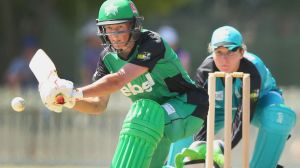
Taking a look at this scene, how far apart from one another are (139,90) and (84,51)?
7642mm

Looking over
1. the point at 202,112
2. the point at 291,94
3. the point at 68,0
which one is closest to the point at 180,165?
the point at 202,112

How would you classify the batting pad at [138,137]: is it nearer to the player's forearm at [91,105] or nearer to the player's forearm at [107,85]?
the player's forearm at [107,85]

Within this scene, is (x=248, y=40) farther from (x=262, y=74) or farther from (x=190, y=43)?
(x=262, y=74)

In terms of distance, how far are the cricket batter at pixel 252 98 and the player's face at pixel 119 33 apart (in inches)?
44.1

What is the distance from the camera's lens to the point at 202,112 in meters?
5.91

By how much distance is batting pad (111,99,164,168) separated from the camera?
17.2 ft

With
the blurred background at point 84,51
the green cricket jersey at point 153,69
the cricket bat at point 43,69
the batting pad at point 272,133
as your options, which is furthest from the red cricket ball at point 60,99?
the blurred background at point 84,51

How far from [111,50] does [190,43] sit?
→ 11.0m

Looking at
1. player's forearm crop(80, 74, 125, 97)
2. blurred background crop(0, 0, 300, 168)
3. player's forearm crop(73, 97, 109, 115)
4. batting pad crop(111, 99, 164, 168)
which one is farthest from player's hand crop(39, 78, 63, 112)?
blurred background crop(0, 0, 300, 168)

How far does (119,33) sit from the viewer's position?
565 centimetres

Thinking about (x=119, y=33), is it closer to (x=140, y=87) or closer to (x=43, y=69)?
(x=140, y=87)

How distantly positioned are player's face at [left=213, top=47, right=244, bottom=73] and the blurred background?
3.67 m

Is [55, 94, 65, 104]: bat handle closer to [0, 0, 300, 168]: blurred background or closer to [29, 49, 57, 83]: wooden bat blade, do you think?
[29, 49, 57, 83]: wooden bat blade

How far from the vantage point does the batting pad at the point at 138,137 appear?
5.23 metres
